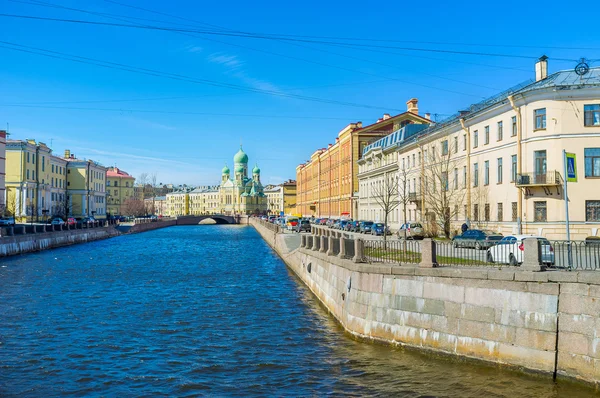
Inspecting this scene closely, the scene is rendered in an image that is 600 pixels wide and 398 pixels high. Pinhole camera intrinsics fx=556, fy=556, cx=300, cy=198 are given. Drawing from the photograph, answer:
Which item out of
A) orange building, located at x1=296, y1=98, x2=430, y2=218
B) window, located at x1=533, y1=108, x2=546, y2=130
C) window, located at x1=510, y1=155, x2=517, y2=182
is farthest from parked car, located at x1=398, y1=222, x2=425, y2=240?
orange building, located at x1=296, y1=98, x2=430, y2=218

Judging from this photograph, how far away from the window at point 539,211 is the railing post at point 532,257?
22.0m

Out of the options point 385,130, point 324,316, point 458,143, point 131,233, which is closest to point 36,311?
point 324,316

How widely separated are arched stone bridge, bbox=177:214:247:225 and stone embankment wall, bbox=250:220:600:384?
138568 mm

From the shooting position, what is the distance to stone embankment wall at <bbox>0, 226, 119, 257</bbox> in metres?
46.0

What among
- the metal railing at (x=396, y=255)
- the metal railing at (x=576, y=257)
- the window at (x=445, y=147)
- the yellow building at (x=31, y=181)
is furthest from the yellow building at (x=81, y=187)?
the metal railing at (x=576, y=257)

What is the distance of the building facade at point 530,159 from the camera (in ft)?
108

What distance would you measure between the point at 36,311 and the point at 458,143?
34.5 m

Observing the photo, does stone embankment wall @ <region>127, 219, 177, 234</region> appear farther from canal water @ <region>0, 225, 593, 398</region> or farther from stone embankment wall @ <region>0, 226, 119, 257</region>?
canal water @ <region>0, 225, 593, 398</region>

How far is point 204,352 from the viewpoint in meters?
16.3

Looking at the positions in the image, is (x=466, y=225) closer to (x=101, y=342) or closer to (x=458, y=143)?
(x=458, y=143)

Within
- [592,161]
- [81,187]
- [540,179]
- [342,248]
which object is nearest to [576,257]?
[342,248]

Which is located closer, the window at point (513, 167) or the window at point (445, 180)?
the window at point (513, 167)

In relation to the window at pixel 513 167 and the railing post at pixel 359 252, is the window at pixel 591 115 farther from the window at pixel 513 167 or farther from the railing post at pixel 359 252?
the railing post at pixel 359 252

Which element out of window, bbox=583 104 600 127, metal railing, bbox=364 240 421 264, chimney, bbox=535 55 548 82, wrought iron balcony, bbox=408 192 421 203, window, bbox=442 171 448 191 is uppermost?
chimney, bbox=535 55 548 82
